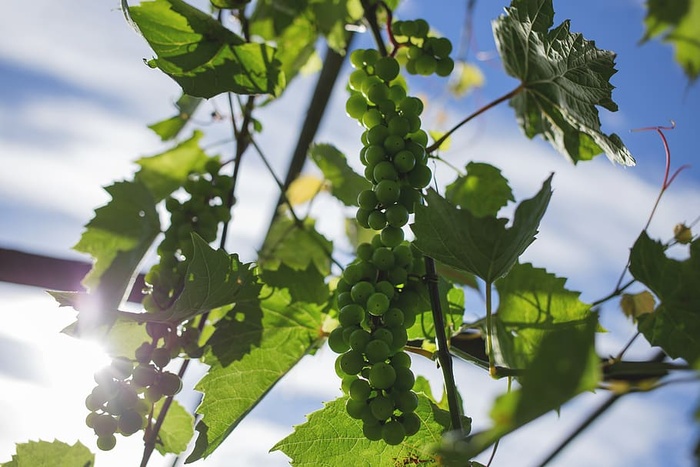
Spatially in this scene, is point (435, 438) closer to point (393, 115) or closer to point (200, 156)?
point (393, 115)

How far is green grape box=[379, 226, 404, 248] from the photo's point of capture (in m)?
0.66

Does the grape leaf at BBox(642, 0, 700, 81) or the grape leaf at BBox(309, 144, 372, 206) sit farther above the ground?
the grape leaf at BBox(309, 144, 372, 206)

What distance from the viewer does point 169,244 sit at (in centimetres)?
92

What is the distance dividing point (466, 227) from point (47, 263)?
93 centimetres

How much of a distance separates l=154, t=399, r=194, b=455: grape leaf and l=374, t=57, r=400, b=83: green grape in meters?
0.58

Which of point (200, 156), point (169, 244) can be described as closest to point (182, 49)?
point (169, 244)

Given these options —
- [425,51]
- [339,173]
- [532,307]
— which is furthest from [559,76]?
[339,173]

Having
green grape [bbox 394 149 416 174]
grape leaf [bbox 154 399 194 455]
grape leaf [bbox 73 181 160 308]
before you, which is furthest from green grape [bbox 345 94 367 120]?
grape leaf [bbox 154 399 194 455]

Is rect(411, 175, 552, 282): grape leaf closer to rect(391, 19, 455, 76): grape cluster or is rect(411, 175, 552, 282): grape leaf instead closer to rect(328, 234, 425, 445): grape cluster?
rect(328, 234, 425, 445): grape cluster

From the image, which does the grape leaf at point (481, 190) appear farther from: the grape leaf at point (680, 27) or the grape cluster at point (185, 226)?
the grape leaf at point (680, 27)

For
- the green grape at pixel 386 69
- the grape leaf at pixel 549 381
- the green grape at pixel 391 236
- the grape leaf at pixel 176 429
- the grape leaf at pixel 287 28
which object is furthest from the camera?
the grape leaf at pixel 287 28

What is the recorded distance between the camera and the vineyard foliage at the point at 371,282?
0.60 meters

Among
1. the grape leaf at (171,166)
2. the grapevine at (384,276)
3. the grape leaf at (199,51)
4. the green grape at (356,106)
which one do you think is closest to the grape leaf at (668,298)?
the grapevine at (384,276)

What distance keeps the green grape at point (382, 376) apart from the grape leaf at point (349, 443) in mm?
126
